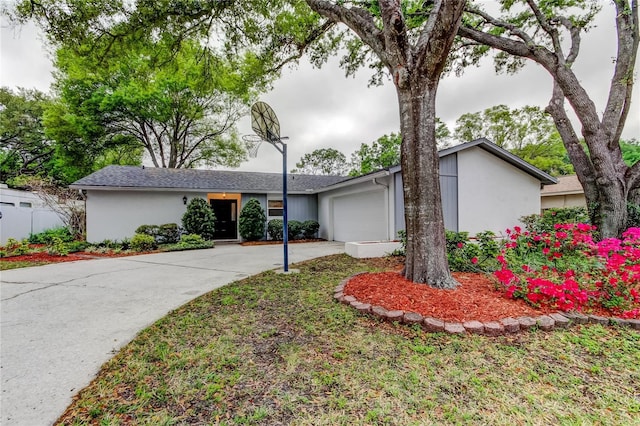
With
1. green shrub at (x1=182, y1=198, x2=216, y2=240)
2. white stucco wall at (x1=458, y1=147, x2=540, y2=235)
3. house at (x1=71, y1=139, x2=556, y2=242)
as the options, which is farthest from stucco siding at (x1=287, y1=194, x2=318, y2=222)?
white stucco wall at (x1=458, y1=147, x2=540, y2=235)

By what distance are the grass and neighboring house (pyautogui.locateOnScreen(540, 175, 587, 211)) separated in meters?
17.0

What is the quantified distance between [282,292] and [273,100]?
37.5ft

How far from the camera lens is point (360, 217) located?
1044 centimetres

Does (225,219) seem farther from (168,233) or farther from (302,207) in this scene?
(302,207)

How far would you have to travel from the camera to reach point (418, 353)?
7.89ft

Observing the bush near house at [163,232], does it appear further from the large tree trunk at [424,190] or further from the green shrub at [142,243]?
the large tree trunk at [424,190]

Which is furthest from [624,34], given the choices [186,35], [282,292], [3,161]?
[3,161]

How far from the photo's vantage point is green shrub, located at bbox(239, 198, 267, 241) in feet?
37.6

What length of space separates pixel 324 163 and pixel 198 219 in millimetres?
24932

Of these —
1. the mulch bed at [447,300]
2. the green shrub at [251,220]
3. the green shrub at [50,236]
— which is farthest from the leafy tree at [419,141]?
the green shrub at [50,236]

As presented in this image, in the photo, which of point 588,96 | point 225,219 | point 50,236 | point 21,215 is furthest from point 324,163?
point 588,96

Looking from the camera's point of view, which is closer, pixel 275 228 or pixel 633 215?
pixel 633 215

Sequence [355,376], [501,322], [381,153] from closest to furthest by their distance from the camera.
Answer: [355,376] → [501,322] → [381,153]

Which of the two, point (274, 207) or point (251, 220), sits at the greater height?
point (274, 207)
